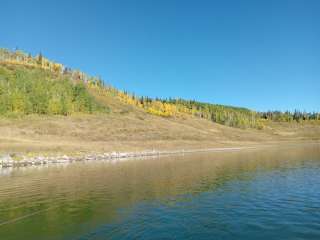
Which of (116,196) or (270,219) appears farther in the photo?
(116,196)

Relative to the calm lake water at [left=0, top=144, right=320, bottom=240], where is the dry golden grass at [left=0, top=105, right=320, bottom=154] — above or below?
above

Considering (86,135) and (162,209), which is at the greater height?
(86,135)

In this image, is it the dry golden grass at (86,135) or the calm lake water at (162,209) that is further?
the dry golden grass at (86,135)

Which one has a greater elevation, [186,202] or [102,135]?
[102,135]

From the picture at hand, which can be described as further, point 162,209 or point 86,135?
point 86,135

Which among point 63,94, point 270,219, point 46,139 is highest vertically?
point 63,94

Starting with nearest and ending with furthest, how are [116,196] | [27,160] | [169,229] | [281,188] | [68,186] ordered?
[169,229] < [116,196] < [281,188] < [68,186] < [27,160]

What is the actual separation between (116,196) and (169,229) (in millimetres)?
11583

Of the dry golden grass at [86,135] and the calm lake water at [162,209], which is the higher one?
the dry golden grass at [86,135]

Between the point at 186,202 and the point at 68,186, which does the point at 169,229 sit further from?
the point at 68,186

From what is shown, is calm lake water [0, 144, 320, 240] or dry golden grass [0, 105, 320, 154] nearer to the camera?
calm lake water [0, 144, 320, 240]

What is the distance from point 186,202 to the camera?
26.9 m

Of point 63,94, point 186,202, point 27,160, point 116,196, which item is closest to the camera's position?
point 186,202

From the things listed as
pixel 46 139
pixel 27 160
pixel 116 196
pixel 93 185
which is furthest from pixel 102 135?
pixel 116 196
